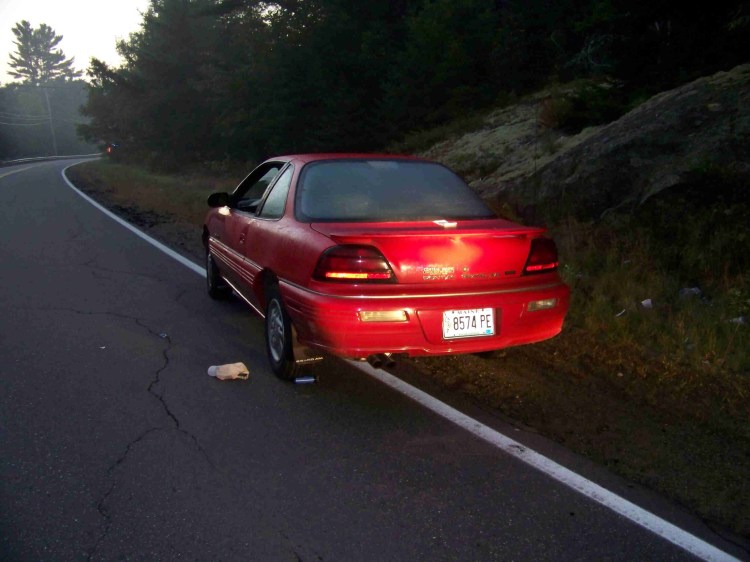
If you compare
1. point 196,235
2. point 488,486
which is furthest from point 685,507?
point 196,235

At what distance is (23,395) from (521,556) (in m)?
3.41

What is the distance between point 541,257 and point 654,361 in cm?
120

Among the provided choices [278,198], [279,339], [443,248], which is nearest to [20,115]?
[278,198]

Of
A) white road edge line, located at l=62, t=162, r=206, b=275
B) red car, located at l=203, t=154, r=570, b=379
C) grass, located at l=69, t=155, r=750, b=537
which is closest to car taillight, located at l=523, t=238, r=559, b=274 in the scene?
red car, located at l=203, t=154, r=570, b=379

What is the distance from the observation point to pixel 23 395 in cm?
461

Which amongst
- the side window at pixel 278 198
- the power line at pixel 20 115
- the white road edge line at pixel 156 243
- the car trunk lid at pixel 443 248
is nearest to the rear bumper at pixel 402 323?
the car trunk lid at pixel 443 248

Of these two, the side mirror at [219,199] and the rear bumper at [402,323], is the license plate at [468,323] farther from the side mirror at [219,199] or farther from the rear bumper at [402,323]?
the side mirror at [219,199]

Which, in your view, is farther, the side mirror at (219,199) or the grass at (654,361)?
the side mirror at (219,199)

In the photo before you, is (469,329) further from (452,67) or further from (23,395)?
(452,67)

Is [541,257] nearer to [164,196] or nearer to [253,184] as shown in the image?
[253,184]

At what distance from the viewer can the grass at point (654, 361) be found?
3744 mm

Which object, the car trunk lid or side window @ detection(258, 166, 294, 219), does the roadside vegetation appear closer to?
the car trunk lid

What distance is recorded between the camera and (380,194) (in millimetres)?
4992

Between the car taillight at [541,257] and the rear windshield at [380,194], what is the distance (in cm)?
54
